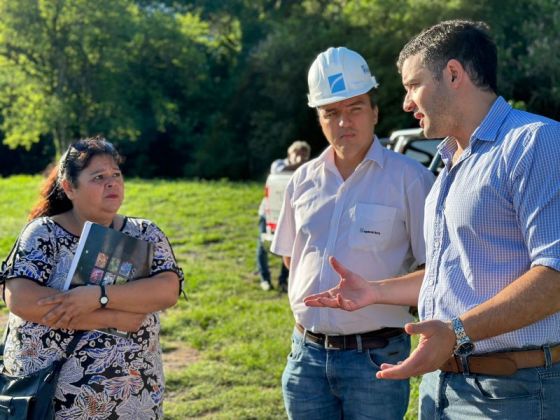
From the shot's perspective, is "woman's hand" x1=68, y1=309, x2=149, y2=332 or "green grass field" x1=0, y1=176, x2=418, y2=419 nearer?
"woman's hand" x1=68, y1=309, x2=149, y2=332

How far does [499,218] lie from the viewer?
8.04 ft

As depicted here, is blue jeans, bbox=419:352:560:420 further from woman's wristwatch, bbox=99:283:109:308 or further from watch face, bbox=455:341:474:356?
woman's wristwatch, bbox=99:283:109:308

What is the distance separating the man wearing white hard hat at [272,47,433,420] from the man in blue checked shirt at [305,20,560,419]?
2.19 ft

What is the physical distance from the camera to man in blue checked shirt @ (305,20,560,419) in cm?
232

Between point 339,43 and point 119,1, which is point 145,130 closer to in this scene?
point 119,1

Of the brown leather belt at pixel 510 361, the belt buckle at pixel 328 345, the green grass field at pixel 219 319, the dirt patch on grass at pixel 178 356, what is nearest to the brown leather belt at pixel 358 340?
the belt buckle at pixel 328 345

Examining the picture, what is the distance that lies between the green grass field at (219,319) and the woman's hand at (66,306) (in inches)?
116

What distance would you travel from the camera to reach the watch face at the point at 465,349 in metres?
2.37

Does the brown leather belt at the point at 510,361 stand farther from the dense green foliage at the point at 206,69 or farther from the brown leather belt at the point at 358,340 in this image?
the dense green foliage at the point at 206,69

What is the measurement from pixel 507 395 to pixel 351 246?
3.52 feet

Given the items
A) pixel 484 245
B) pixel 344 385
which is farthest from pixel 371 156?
pixel 484 245

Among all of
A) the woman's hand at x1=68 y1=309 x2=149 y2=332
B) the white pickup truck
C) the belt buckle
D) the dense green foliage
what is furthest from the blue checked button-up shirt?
the dense green foliage

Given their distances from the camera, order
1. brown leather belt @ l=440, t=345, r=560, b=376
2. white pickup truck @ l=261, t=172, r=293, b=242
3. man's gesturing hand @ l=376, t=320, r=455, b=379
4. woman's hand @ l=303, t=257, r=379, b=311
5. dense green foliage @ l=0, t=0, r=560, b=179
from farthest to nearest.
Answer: dense green foliage @ l=0, t=0, r=560, b=179 → white pickup truck @ l=261, t=172, r=293, b=242 → woman's hand @ l=303, t=257, r=379, b=311 → brown leather belt @ l=440, t=345, r=560, b=376 → man's gesturing hand @ l=376, t=320, r=455, b=379

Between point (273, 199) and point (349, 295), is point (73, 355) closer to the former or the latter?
point (349, 295)
